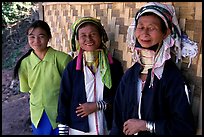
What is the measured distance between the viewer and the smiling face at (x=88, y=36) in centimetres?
217

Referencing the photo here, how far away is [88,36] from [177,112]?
0.89 metres

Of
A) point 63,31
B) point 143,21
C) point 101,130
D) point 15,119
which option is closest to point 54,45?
point 63,31

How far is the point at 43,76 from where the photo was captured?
8.21 feet

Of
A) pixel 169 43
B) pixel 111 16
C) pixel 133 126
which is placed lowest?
pixel 133 126

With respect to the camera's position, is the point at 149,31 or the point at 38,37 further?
the point at 38,37

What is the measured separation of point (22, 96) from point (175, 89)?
507 centimetres

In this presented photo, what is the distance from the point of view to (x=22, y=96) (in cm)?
625

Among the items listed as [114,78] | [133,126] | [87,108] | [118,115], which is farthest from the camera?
[114,78]

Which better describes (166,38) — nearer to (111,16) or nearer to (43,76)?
(111,16)

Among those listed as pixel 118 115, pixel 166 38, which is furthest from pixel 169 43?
pixel 118 115

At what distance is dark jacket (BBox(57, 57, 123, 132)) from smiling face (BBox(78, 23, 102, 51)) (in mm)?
192

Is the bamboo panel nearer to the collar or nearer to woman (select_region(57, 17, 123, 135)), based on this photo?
woman (select_region(57, 17, 123, 135))

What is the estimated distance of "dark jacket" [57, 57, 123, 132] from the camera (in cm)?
221

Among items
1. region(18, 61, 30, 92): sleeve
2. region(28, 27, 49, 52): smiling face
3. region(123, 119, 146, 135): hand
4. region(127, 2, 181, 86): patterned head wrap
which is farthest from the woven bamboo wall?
region(18, 61, 30, 92): sleeve
